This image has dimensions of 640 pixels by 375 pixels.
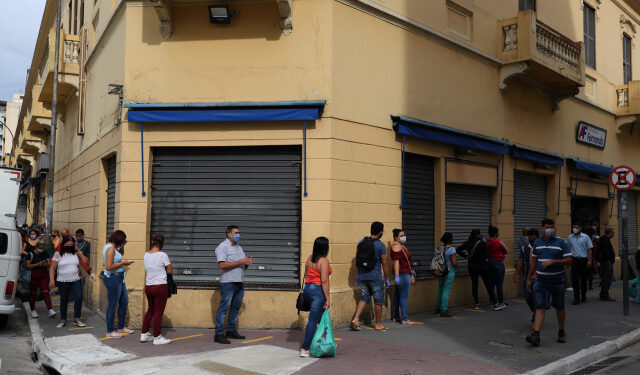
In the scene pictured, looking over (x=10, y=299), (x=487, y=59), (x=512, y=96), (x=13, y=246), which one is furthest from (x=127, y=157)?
(x=512, y=96)

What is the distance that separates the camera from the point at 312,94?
8828 mm

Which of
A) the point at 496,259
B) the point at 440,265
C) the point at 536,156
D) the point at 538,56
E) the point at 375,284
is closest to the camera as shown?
the point at 375,284

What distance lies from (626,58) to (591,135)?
5.34 metres

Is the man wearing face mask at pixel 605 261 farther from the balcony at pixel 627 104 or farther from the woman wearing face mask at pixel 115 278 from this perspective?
the woman wearing face mask at pixel 115 278

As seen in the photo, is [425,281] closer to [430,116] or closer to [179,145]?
[430,116]

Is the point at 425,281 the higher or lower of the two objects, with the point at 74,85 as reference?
lower

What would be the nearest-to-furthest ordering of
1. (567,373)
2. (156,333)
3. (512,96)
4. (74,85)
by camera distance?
(567,373) → (156,333) → (512,96) → (74,85)

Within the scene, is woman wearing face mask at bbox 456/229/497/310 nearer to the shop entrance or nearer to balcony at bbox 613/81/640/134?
the shop entrance

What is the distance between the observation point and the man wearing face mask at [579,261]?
11.7 metres

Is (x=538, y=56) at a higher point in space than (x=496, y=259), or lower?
higher

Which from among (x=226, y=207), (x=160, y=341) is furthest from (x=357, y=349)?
(x=226, y=207)

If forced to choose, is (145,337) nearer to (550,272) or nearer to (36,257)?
(36,257)

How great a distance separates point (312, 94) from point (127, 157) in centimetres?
365

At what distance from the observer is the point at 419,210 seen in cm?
1062
